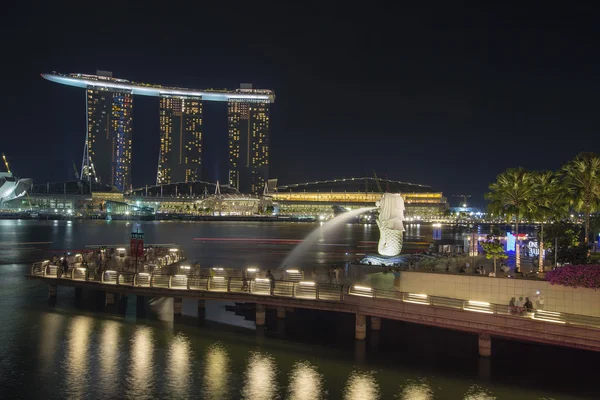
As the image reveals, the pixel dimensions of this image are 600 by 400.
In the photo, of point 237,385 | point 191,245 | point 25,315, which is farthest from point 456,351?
point 191,245

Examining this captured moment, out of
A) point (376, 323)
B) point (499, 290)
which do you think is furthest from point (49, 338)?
point (499, 290)

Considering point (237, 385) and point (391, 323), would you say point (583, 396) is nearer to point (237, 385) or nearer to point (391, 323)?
point (391, 323)

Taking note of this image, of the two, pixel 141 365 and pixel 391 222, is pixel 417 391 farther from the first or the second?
pixel 391 222

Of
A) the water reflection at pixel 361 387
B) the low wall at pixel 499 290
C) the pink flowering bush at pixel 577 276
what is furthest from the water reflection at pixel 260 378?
the pink flowering bush at pixel 577 276

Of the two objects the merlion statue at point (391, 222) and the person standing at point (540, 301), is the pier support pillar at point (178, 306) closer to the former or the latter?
the merlion statue at point (391, 222)

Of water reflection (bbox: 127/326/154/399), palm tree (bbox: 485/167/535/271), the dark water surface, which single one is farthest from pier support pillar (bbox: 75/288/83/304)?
palm tree (bbox: 485/167/535/271)
